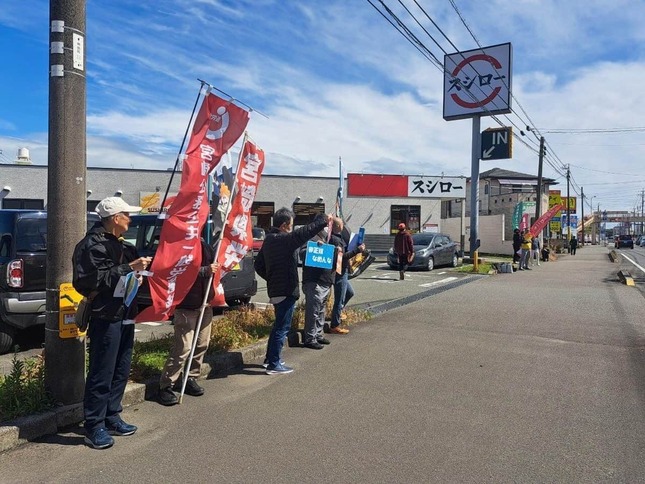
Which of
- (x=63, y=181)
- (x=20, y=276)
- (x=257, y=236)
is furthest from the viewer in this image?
(x=257, y=236)

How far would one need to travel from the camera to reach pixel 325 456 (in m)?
3.85

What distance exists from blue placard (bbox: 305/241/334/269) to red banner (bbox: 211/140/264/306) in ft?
3.95

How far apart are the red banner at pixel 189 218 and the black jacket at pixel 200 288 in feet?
0.86

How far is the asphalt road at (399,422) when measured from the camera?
3.63m

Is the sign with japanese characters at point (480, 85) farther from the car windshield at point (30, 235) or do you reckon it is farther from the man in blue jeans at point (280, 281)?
the car windshield at point (30, 235)

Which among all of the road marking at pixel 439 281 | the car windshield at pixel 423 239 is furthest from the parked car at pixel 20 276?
the car windshield at pixel 423 239

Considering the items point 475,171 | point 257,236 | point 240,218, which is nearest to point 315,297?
point 240,218

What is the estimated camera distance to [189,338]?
16.6 ft

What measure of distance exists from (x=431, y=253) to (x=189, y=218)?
55.1 ft

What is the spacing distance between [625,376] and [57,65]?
6.65 metres

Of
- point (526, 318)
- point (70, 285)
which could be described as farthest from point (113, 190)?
point (70, 285)

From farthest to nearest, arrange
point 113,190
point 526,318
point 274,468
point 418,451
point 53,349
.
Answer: point 113,190 < point 526,318 < point 53,349 < point 418,451 < point 274,468

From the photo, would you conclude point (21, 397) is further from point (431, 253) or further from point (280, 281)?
point (431, 253)

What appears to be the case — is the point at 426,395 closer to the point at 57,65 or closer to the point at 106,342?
the point at 106,342
